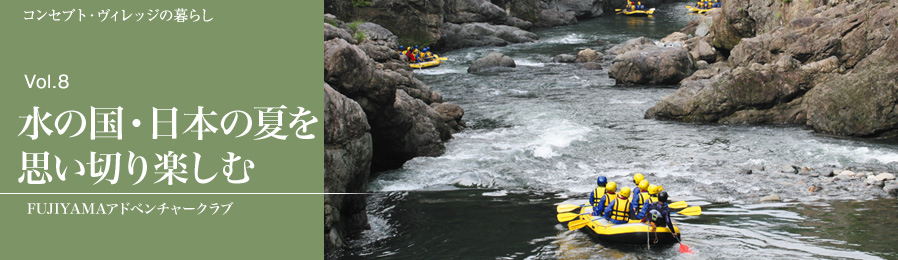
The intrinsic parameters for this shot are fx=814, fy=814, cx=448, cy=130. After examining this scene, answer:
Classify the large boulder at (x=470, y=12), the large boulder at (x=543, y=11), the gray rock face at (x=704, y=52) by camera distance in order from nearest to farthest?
the gray rock face at (x=704, y=52) → the large boulder at (x=470, y=12) → the large boulder at (x=543, y=11)

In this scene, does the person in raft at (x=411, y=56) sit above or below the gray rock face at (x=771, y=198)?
above

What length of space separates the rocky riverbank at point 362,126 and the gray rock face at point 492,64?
1123cm

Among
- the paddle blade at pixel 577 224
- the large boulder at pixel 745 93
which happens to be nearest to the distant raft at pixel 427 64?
the large boulder at pixel 745 93

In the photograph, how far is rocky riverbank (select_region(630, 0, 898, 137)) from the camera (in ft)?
65.2

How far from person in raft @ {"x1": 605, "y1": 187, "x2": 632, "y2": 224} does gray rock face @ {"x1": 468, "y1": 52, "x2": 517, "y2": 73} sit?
2237cm

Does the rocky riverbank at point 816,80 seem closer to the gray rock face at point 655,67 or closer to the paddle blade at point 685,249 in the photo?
the gray rock face at point 655,67

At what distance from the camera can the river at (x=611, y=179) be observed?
40.8ft

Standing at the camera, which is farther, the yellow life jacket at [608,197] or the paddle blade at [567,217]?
the paddle blade at [567,217]

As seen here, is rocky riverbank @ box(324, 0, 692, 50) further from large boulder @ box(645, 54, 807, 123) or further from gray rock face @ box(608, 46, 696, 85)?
large boulder @ box(645, 54, 807, 123)

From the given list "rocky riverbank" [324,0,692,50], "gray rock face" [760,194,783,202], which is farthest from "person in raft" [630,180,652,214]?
"rocky riverbank" [324,0,692,50]

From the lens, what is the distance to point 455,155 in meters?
Answer: 19.4

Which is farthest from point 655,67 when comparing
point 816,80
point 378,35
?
point 378,35

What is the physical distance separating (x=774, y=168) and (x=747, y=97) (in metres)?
5.54
